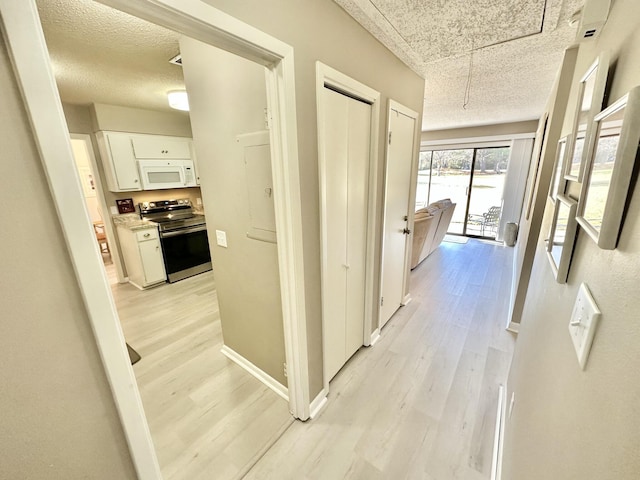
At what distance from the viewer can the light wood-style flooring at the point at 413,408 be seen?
1476 mm

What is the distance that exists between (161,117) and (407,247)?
4.01 m

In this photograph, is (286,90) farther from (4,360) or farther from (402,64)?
(402,64)

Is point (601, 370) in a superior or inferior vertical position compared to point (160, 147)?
inferior

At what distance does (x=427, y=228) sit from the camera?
13.2 ft

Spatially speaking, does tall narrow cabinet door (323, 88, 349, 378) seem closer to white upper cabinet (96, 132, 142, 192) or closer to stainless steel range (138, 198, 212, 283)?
stainless steel range (138, 198, 212, 283)

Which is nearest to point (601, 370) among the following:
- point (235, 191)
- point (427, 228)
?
point (235, 191)

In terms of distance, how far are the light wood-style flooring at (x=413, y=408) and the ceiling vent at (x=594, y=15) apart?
2.07 meters

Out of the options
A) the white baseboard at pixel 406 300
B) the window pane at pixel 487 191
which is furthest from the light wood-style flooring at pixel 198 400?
the window pane at pixel 487 191

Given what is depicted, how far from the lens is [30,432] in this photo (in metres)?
0.65

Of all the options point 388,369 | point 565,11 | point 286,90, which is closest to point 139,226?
point 286,90

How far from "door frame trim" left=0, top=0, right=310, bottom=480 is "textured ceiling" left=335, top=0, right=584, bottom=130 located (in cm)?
71

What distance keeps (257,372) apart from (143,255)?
8.45 ft

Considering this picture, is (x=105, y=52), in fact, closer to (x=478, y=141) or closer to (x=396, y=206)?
(x=396, y=206)

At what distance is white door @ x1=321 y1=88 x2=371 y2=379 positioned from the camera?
1612 millimetres
